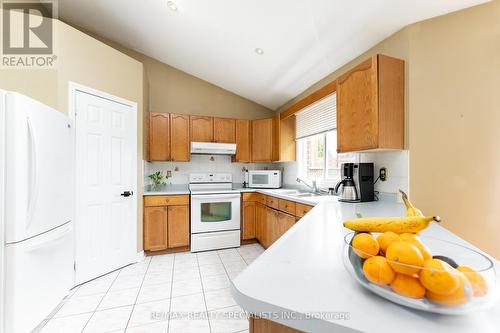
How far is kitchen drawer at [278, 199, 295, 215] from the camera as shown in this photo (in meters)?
2.55

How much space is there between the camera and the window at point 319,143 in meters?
2.76

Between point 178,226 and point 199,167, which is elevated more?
point 199,167

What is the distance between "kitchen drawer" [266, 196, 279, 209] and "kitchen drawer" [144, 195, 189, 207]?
1.17m

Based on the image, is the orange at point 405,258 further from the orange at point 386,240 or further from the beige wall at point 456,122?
the beige wall at point 456,122

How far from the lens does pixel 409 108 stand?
1814 mm

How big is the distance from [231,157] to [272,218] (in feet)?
4.82

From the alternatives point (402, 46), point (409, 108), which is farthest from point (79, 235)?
point (402, 46)

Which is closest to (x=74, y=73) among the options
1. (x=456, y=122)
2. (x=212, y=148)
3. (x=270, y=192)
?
(x=212, y=148)

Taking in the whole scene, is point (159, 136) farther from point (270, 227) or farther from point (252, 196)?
point (270, 227)

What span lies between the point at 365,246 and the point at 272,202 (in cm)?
253

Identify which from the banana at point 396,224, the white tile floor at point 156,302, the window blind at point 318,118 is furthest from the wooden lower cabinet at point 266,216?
the banana at point 396,224

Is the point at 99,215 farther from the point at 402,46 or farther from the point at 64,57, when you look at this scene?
the point at 402,46

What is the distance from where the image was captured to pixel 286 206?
8.82 ft

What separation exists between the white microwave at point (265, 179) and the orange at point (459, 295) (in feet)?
10.8
